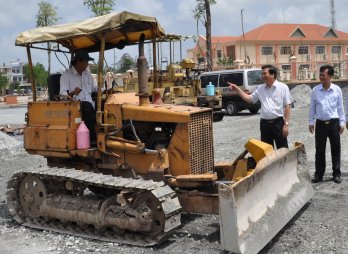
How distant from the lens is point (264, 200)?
5.77 m

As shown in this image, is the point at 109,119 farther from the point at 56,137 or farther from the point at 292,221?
the point at 292,221

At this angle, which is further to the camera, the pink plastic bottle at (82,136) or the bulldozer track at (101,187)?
the pink plastic bottle at (82,136)

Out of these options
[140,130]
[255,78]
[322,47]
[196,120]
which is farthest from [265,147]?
[322,47]

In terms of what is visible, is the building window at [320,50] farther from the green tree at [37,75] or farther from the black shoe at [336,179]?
the black shoe at [336,179]

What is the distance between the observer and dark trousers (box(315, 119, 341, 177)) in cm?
825

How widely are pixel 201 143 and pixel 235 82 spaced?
631 inches

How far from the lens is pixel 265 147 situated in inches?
251

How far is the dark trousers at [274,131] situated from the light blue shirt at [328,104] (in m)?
1.12

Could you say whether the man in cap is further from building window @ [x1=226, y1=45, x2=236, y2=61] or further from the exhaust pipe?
building window @ [x1=226, y1=45, x2=236, y2=61]

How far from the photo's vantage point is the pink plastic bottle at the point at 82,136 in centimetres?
650

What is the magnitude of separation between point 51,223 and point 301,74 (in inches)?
1302

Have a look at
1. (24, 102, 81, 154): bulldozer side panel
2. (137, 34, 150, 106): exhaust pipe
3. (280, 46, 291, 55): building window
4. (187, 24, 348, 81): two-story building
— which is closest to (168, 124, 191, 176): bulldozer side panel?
(137, 34, 150, 106): exhaust pipe

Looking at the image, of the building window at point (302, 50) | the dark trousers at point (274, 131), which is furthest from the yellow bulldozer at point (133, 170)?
the building window at point (302, 50)

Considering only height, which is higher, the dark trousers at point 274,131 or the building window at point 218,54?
the building window at point 218,54
